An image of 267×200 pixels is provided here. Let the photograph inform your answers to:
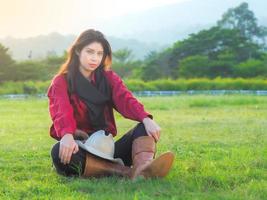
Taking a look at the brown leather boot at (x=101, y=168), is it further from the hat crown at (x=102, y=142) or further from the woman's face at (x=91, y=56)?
the woman's face at (x=91, y=56)

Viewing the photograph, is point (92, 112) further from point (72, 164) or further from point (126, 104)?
point (72, 164)

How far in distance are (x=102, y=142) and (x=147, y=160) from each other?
311mm

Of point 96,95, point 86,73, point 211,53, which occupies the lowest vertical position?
point 96,95

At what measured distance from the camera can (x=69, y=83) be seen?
373 centimetres

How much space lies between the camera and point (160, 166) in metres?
3.30

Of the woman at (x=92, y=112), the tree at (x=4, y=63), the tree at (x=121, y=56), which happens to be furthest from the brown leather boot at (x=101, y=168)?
the tree at (x=121, y=56)

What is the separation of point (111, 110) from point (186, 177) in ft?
2.37

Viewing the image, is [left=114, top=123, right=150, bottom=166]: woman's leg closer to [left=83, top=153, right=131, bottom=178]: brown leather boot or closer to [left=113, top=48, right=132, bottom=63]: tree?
[left=83, top=153, right=131, bottom=178]: brown leather boot

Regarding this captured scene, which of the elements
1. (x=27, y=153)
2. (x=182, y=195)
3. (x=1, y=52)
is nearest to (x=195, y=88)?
(x=1, y=52)

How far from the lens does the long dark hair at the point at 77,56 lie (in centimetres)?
372

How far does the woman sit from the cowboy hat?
1.4 inches

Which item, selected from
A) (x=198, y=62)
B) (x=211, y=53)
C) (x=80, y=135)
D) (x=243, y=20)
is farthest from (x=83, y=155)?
(x=243, y=20)

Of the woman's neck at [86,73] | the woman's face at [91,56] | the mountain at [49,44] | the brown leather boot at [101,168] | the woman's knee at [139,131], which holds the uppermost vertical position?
the mountain at [49,44]

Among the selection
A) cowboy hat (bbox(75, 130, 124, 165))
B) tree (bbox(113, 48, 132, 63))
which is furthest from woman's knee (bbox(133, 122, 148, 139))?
tree (bbox(113, 48, 132, 63))
